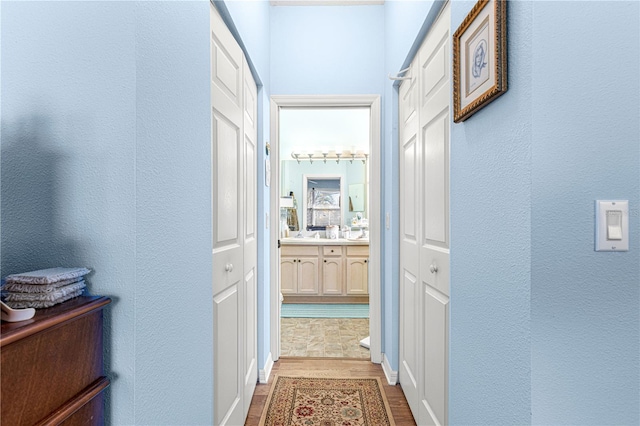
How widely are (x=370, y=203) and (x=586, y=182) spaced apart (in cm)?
175

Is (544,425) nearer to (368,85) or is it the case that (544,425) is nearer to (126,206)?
(126,206)

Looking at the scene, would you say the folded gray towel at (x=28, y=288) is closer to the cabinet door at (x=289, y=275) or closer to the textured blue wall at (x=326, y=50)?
the textured blue wall at (x=326, y=50)

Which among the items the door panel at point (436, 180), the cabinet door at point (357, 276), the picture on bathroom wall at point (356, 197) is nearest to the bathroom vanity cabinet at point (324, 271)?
the cabinet door at point (357, 276)

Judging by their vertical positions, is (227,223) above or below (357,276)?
above

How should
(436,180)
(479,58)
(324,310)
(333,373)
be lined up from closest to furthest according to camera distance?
(479,58) < (436,180) < (333,373) < (324,310)

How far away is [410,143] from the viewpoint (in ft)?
6.31

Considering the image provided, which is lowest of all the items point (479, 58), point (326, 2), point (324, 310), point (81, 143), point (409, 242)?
point (324, 310)

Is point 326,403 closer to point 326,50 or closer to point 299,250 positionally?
point 299,250

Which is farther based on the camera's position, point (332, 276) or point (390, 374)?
point (332, 276)

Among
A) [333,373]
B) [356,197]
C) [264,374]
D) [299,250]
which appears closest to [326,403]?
[333,373]

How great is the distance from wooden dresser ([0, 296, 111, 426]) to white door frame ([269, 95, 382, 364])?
1720 millimetres

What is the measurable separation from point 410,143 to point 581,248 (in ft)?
4.25

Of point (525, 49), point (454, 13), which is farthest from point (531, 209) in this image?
point (454, 13)

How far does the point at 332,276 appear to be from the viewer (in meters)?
4.15
